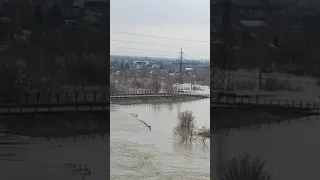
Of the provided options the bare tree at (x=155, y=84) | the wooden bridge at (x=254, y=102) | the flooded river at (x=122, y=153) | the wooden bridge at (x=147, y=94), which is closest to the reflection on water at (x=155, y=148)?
the flooded river at (x=122, y=153)

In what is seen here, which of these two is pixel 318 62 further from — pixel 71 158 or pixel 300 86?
pixel 71 158

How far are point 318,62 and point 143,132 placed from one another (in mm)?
1697

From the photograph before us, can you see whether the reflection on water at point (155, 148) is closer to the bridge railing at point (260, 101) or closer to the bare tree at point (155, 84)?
the bare tree at point (155, 84)

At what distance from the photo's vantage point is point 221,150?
2.70 m

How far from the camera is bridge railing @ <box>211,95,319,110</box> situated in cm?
272

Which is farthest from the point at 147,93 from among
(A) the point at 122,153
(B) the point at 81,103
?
(B) the point at 81,103

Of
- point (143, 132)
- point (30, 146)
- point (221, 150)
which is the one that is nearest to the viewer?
point (30, 146)

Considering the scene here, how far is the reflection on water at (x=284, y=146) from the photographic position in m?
2.70

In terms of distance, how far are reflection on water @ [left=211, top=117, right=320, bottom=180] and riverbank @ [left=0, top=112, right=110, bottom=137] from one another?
85cm

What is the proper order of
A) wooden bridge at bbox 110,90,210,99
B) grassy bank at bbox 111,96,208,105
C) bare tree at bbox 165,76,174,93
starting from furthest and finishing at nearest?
1. bare tree at bbox 165,76,174,93
2. grassy bank at bbox 111,96,208,105
3. wooden bridge at bbox 110,90,210,99

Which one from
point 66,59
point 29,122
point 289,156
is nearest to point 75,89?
point 66,59

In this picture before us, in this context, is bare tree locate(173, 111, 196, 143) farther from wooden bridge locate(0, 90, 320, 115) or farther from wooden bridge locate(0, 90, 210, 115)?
wooden bridge locate(0, 90, 210, 115)

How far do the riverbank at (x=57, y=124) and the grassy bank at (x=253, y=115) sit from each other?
0.83 m

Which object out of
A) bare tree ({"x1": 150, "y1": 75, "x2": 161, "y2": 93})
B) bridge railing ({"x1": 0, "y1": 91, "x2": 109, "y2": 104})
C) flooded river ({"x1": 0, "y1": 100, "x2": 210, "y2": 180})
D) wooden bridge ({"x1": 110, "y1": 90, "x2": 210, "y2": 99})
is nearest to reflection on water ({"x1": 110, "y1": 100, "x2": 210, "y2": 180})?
A: flooded river ({"x1": 0, "y1": 100, "x2": 210, "y2": 180})
